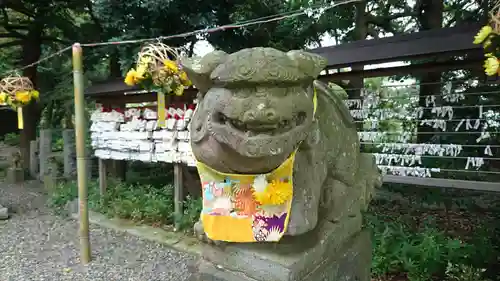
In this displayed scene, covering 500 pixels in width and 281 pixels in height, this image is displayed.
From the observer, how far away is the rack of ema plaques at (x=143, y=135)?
4.57 m

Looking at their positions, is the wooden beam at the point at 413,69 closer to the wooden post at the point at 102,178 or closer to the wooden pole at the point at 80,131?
the wooden pole at the point at 80,131

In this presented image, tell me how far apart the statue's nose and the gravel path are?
2690 mm

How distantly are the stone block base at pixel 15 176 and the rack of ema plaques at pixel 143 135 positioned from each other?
168 inches

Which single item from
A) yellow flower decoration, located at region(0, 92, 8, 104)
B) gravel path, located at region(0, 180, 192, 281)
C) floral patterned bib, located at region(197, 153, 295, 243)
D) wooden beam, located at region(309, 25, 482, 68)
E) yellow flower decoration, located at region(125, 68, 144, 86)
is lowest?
gravel path, located at region(0, 180, 192, 281)

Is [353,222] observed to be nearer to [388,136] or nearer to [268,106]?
[268,106]

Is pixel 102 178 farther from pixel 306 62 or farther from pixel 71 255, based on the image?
pixel 306 62

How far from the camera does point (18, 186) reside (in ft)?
26.4

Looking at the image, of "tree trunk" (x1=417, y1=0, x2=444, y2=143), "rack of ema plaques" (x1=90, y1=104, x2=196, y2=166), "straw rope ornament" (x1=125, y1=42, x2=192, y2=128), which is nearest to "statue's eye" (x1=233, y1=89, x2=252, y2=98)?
"straw rope ornament" (x1=125, y1=42, x2=192, y2=128)

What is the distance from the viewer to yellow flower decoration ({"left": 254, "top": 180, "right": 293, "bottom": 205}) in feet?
4.96

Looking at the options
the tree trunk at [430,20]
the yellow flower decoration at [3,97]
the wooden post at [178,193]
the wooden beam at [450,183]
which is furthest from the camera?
the tree trunk at [430,20]

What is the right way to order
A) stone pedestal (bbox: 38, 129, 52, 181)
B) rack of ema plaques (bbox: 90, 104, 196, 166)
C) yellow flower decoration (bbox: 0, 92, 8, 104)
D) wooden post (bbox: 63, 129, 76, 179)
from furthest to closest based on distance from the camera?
stone pedestal (bbox: 38, 129, 52, 181) → wooden post (bbox: 63, 129, 76, 179) → yellow flower decoration (bbox: 0, 92, 8, 104) → rack of ema plaques (bbox: 90, 104, 196, 166)

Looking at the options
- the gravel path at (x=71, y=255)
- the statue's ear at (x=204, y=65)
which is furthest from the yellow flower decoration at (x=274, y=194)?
the gravel path at (x=71, y=255)

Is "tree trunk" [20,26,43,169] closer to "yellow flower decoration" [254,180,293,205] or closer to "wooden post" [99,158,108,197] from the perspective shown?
"wooden post" [99,158,108,197]

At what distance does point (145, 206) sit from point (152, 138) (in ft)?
3.41
